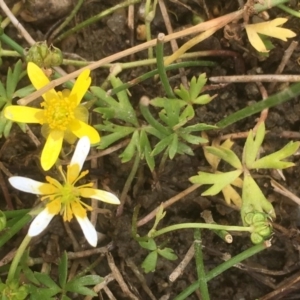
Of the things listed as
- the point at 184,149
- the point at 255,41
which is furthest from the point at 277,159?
the point at 255,41

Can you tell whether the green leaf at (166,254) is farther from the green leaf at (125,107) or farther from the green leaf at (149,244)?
the green leaf at (125,107)

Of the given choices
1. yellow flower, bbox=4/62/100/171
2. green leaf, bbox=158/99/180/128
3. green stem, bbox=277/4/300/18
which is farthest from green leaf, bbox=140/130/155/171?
green stem, bbox=277/4/300/18

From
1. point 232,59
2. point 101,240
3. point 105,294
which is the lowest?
point 105,294

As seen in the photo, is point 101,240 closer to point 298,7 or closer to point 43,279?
point 43,279

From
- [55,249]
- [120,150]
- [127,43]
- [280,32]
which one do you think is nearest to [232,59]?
[280,32]

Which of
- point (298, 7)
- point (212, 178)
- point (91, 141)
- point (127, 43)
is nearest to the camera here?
point (91, 141)

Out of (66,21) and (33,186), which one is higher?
(66,21)

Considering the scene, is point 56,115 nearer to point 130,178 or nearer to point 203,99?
point 130,178

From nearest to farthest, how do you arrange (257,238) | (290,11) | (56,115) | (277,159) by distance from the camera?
(257,238) → (56,115) → (277,159) → (290,11)
